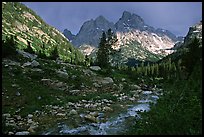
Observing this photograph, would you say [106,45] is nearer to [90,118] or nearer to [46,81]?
[46,81]

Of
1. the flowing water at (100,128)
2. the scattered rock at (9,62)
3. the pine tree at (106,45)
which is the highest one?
the pine tree at (106,45)

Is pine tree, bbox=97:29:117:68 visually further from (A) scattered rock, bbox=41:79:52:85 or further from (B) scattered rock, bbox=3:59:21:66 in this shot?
(A) scattered rock, bbox=41:79:52:85

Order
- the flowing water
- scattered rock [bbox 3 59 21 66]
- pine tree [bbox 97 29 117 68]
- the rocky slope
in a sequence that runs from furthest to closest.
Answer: pine tree [bbox 97 29 117 68], scattered rock [bbox 3 59 21 66], the rocky slope, the flowing water

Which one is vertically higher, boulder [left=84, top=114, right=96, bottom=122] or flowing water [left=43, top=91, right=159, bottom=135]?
boulder [left=84, top=114, right=96, bottom=122]

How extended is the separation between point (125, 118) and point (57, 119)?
169 inches

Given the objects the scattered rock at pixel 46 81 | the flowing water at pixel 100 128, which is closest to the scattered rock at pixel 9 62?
the scattered rock at pixel 46 81

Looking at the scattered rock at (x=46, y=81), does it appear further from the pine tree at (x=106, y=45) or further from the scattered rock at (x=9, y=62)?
the pine tree at (x=106, y=45)

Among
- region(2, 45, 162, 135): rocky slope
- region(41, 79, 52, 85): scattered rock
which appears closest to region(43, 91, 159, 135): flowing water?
region(2, 45, 162, 135): rocky slope

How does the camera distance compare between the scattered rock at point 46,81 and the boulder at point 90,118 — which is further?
the scattered rock at point 46,81

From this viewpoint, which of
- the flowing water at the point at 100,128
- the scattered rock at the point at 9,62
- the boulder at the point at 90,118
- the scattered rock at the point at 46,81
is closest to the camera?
the flowing water at the point at 100,128

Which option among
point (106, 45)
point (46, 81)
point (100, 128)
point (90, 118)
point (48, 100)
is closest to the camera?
point (100, 128)

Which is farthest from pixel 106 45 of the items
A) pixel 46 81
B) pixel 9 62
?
pixel 46 81

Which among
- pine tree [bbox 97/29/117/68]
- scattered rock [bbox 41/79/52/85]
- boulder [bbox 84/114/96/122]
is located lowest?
boulder [bbox 84/114/96/122]

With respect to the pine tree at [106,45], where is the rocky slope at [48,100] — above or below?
below
